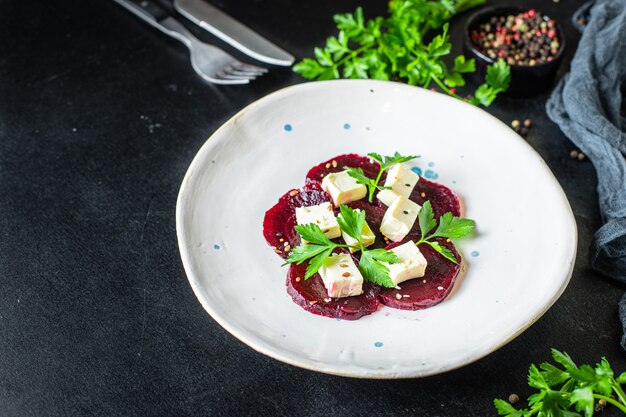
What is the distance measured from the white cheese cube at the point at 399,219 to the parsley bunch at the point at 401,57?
482mm

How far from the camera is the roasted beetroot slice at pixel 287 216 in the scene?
5.65ft

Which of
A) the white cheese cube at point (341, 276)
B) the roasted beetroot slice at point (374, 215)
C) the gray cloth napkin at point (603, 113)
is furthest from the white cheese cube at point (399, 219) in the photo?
the gray cloth napkin at point (603, 113)

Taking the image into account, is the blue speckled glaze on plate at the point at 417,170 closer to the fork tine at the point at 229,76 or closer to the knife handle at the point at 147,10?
the fork tine at the point at 229,76

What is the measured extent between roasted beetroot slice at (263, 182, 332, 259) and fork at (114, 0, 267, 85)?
54cm

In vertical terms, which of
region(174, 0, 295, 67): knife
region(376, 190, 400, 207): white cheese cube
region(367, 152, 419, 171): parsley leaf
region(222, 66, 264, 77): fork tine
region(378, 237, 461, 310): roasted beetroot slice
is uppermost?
region(367, 152, 419, 171): parsley leaf

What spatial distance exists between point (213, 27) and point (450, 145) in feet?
2.87

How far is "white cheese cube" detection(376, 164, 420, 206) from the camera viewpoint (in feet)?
5.73

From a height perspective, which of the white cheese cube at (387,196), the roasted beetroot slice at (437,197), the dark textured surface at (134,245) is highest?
the white cheese cube at (387,196)

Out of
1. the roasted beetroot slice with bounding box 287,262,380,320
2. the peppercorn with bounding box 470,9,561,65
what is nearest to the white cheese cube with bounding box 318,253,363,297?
the roasted beetroot slice with bounding box 287,262,380,320

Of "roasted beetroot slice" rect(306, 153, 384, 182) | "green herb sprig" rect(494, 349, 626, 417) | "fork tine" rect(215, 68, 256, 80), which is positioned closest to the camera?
"green herb sprig" rect(494, 349, 626, 417)

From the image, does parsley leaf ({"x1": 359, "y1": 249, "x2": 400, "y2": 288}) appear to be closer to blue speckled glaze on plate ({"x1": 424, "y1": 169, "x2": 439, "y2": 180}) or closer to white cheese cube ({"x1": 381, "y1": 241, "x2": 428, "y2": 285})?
white cheese cube ({"x1": 381, "y1": 241, "x2": 428, "y2": 285})

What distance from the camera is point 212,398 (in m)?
1.57

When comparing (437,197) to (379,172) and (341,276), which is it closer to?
(379,172)

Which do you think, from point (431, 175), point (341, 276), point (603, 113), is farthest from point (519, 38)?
point (341, 276)
